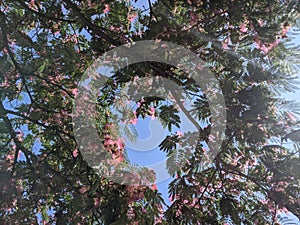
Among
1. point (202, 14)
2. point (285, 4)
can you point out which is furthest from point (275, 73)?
point (202, 14)

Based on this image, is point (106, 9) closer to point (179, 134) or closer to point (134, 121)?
point (134, 121)

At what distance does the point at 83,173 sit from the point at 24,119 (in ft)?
2.25

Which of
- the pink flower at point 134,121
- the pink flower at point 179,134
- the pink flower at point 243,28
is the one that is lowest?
the pink flower at point 179,134

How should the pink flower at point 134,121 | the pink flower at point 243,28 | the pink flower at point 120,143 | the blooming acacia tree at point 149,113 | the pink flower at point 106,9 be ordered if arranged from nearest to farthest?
the blooming acacia tree at point 149,113, the pink flower at point 243,28, the pink flower at point 120,143, the pink flower at point 106,9, the pink flower at point 134,121

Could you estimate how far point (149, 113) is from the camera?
2.14 meters

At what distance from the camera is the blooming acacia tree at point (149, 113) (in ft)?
5.80

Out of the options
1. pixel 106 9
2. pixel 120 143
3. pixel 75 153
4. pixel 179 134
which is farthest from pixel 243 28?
pixel 75 153

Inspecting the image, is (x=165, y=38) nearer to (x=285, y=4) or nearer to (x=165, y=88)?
(x=165, y=88)

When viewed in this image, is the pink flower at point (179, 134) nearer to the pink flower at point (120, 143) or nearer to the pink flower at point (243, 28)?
the pink flower at point (120, 143)

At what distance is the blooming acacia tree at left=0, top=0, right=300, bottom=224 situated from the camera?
1.77m

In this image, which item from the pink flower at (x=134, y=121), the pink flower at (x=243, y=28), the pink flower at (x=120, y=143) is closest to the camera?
the pink flower at (x=243, y=28)

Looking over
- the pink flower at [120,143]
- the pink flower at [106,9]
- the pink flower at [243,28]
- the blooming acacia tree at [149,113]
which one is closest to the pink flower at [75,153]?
the blooming acacia tree at [149,113]

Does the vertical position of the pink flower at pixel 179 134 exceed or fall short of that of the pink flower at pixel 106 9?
it falls short

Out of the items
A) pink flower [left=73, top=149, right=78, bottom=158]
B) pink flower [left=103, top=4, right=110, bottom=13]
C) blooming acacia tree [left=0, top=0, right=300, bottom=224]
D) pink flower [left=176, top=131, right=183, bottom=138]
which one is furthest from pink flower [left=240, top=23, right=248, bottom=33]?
pink flower [left=73, top=149, right=78, bottom=158]
